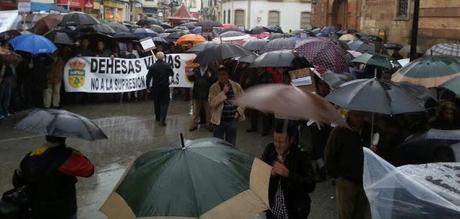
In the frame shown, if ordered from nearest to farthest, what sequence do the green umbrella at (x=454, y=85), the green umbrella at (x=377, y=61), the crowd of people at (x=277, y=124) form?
the crowd of people at (x=277, y=124)
the green umbrella at (x=454, y=85)
the green umbrella at (x=377, y=61)

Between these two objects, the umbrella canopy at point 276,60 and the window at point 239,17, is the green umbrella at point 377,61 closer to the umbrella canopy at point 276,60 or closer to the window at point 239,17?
the umbrella canopy at point 276,60

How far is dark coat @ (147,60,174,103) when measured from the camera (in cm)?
1157

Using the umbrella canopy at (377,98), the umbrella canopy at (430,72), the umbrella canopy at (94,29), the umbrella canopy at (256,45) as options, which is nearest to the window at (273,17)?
the umbrella canopy at (94,29)

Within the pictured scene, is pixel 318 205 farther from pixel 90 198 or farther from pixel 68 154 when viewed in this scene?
pixel 68 154

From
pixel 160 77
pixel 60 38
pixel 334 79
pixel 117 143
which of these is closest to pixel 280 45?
pixel 160 77

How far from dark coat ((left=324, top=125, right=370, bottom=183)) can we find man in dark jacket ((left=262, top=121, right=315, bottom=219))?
83cm

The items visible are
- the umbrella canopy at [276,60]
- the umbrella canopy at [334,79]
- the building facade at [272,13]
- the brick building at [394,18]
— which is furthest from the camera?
the building facade at [272,13]

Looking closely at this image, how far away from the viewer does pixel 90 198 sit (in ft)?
22.9

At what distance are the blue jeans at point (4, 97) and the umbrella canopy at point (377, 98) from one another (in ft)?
27.4

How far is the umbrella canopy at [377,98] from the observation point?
16.4 feet

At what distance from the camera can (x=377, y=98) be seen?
5.11 meters

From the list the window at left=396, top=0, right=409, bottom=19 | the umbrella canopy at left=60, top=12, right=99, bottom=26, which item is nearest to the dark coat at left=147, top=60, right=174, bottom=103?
the umbrella canopy at left=60, top=12, right=99, bottom=26

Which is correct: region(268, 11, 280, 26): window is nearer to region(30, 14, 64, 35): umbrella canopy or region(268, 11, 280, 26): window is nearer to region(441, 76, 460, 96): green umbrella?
region(30, 14, 64, 35): umbrella canopy

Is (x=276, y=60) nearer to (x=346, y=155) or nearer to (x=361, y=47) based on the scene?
(x=346, y=155)
